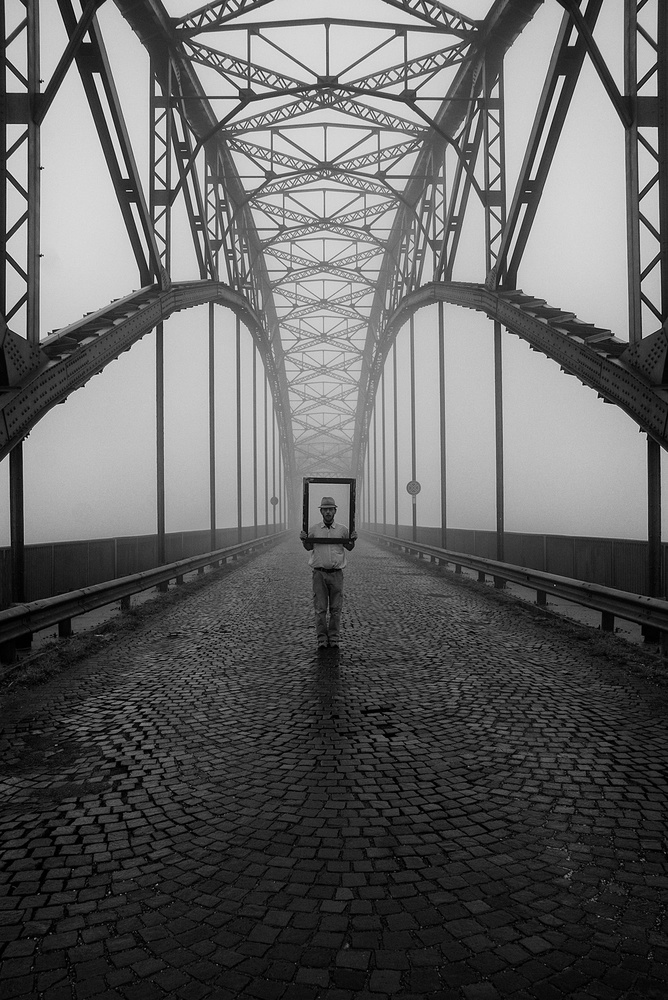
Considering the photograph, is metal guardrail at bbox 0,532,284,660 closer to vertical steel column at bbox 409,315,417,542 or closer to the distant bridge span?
the distant bridge span

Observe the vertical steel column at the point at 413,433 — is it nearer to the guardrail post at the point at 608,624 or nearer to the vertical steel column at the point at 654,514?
the guardrail post at the point at 608,624

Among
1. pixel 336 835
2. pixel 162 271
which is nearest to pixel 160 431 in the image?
pixel 162 271

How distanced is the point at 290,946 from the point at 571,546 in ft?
37.1

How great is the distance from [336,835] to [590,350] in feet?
28.3

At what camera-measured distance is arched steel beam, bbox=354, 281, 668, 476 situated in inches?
329

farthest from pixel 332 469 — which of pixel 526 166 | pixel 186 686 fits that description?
pixel 186 686

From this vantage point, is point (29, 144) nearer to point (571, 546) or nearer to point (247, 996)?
point (247, 996)

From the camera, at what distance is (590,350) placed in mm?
10094

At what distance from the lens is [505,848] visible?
3170 millimetres

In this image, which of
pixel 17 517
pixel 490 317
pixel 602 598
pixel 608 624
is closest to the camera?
pixel 17 517

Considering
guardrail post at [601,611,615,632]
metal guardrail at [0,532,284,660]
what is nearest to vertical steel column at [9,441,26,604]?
metal guardrail at [0,532,284,660]

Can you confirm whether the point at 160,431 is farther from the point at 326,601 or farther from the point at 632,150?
the point at 632,150

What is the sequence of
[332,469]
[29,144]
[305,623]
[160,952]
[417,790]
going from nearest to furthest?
[160,952] → [417,790] → [29,144] → [305,623] → [332,469]

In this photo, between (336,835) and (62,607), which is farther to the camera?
(62,607)
